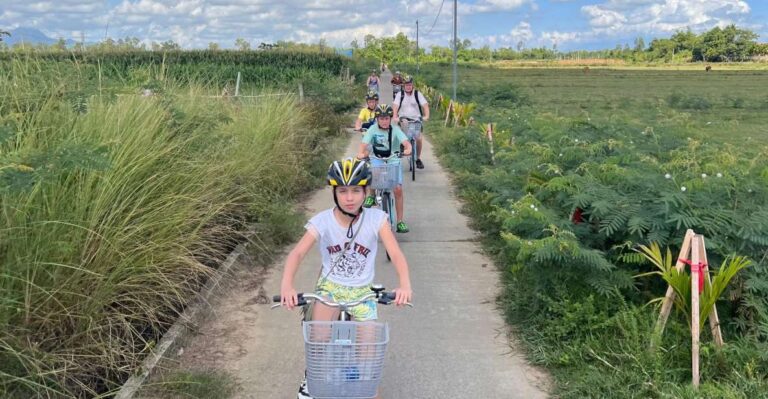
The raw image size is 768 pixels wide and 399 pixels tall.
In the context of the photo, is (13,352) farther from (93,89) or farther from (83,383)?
(93,89)

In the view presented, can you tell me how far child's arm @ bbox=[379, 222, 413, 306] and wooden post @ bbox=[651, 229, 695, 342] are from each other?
5.89 ft

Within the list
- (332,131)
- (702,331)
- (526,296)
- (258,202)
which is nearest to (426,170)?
(332,131)

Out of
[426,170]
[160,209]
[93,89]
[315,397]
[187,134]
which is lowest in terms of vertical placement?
[426,170]

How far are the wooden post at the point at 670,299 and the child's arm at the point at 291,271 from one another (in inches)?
90.7

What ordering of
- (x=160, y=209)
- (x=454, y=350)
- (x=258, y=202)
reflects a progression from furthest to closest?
(x=258, y=202)
(x=160, y=209)
(x=454, y=350)

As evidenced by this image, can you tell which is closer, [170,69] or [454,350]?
[454,350]

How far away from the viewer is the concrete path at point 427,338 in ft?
13.5

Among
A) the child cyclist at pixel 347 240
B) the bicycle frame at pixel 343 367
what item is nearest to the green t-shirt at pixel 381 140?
the child cyclist at pixel 347 240

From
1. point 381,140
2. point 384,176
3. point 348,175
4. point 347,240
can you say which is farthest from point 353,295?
point 381,140

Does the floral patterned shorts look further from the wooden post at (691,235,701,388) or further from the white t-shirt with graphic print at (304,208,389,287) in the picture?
the wooden post at (691,235,701,388)

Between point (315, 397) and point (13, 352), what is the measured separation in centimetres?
166

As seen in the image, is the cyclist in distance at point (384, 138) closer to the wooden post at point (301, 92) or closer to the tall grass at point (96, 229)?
the tall grass at point (96, 229)

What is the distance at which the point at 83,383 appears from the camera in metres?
3.73

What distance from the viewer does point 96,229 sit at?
13.9ft
